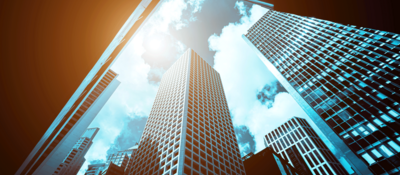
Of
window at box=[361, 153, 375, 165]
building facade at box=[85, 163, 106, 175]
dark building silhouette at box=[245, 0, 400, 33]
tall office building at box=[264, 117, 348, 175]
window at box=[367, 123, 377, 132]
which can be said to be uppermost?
building facade at box=[85, 163, 106, 175]

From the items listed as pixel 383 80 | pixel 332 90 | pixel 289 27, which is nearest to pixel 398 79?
pixel 383 80

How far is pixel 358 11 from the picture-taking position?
514cm

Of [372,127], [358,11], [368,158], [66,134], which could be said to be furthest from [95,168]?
[358,11]

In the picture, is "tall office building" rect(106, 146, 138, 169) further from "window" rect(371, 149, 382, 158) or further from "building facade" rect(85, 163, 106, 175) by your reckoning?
"window" rect(371, 149, 382, 158)

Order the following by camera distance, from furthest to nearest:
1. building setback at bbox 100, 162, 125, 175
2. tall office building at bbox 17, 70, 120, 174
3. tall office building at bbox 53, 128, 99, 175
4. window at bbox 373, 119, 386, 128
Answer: tall office building at bbox 53, 128, 99, 175
building setback at bbox 100, 162, 125, 175
tall office building at bbox 17, 70, 120, 174
window at bbox 373, 119, 386, 128

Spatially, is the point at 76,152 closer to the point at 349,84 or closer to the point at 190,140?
the point at 190,140

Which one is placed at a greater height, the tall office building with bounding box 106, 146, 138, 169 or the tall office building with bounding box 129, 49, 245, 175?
the tall office building with bounding box 106, 146, 138, 169

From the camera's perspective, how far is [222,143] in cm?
5975

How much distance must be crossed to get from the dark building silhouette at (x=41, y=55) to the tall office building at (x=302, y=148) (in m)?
106

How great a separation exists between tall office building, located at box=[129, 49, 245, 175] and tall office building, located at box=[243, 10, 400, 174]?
29381 millimetres

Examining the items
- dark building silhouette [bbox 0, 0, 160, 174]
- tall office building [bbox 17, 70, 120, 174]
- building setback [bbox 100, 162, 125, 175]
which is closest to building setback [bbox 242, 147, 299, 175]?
building setback [bbox 100, 162, 125, 175]

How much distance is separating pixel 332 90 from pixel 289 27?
1573 inches

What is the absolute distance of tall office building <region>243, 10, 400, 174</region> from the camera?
3678cm

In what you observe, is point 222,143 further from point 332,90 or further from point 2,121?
point 2,121
